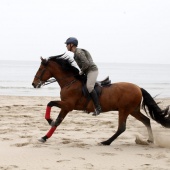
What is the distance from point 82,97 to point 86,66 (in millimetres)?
742

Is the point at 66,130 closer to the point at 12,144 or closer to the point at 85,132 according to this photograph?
the point at 85,132

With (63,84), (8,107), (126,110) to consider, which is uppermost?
(63,84)

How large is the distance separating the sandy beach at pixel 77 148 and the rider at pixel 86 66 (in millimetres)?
1086

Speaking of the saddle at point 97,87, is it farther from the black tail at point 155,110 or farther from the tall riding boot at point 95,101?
the black tail at point 155,110

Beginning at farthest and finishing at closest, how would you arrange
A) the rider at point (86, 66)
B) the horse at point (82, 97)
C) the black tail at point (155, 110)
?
the black tail at point (155, 110)
the horse at point (82, 97)
the rider at point (86, 66)

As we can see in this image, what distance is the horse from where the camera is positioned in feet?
27.1

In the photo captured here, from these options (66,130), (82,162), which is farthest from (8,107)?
(82,162)

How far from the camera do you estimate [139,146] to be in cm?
827

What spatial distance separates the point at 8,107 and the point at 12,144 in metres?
7.80

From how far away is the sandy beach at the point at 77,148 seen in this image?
6.36m

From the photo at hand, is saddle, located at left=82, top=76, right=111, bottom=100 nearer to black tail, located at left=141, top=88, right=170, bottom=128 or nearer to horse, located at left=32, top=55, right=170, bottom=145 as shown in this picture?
horse, located at left=32, top=55, right=170, bottom=145

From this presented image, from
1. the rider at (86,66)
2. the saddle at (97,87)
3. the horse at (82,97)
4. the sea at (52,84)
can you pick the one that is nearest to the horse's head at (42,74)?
the horse at (82,97)

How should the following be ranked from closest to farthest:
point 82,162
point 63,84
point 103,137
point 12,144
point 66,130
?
point 82,162 → point 12,144 → point 63,84 → point 103,137 → point 66,130

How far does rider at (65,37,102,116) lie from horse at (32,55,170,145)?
0.18 m
